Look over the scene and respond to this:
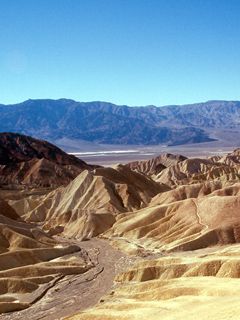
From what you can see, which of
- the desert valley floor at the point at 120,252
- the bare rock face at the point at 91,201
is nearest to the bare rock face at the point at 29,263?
the desert valley floor at the point at 120,252

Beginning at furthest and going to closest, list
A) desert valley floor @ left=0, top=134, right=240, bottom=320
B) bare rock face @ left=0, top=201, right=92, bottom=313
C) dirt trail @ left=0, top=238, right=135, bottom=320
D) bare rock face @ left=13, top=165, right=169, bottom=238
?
bare rock face @ left=13, top=165, right=169, bottom=238, bare rock face @ left=0, top=201, right=92, bottom=313, dirt trail @ left=0, top=238, right=135, bottom=320, desert valley floor @ left=0, top=134, right=240, bottom=320

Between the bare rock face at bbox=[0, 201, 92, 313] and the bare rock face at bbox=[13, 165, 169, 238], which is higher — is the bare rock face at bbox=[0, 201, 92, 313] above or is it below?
below

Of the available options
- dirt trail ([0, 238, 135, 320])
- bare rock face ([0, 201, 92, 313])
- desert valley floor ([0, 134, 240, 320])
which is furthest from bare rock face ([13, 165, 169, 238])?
dirt trail ([0, 238, 135, 320])

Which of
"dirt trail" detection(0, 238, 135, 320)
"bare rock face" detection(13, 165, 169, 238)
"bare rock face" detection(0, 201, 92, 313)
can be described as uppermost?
"bare rock face" detection(13, 165, 169, 238)

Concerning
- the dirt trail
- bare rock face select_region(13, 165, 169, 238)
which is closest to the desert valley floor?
the dirt trail

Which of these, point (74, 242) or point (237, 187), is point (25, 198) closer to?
point (74, 242)

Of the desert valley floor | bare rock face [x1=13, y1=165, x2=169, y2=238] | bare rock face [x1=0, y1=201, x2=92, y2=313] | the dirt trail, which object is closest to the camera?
the desert valley floor

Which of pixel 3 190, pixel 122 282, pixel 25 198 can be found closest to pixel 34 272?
pixel 122 282

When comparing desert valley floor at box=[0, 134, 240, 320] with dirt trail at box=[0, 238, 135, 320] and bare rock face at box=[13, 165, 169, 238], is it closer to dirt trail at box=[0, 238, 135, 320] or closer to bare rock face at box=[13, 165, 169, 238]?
dirt trail at box=[0, 238, 135, 320]

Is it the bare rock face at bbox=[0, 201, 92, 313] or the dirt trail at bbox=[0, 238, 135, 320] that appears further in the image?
the bare rock face at bbox=[0, 201, 92, 313]
